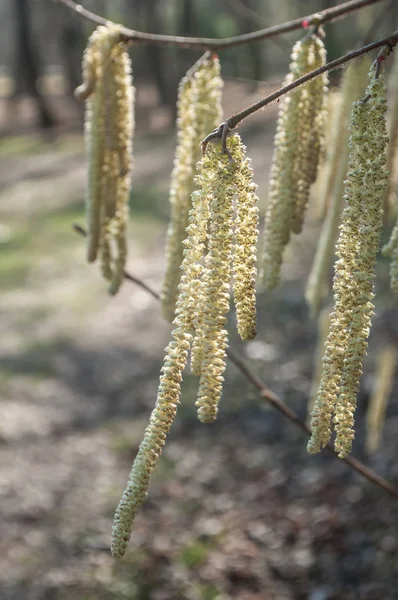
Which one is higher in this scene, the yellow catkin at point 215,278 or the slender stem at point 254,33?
the slender stem at point 254,33

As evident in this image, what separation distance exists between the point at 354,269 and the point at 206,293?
18 cm

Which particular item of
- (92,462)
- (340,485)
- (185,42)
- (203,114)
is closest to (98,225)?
(203,114)

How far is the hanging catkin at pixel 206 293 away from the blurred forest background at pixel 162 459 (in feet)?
2.68

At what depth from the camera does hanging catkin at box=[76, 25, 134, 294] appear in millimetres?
1690

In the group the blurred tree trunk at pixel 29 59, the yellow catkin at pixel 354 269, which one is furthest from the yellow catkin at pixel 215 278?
the blurred tree trunk at pixel 29 59

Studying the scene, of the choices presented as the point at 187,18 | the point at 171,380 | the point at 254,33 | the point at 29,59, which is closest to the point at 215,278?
the point at 171,380

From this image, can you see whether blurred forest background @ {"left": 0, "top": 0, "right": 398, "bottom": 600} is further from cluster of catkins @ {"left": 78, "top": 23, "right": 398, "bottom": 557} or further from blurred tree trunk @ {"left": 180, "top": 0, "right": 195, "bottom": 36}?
blurred tree trunk @ {"left": 180, "top": 0, "right": 195, "bottom": 36}

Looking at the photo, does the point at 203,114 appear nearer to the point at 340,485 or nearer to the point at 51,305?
the point at 340,485

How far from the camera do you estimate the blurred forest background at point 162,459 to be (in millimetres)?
4551

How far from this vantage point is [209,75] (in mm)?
1629

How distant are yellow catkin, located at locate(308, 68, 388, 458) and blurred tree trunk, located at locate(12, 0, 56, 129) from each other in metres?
19.7

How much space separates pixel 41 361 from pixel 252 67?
48.3ft

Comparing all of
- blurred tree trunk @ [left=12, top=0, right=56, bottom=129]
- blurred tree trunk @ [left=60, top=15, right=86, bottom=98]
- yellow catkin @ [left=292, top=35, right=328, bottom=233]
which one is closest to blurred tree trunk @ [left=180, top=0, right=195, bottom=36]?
blurred tree trunk @ [left=60, top=15, right=86, bottom=98]

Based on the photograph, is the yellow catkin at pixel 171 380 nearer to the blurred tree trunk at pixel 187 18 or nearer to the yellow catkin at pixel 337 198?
the yellow catkin at pixel 337 198
